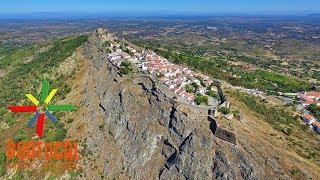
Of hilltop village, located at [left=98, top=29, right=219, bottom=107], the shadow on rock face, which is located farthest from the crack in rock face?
hilltop village, located at [left=98, top=29, right=219, bottom=107]

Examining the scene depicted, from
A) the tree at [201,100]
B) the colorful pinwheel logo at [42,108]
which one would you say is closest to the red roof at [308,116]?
the tree at [201,100]

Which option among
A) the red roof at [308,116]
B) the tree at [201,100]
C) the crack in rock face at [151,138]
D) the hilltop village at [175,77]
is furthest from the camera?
the red roof at [308,116]

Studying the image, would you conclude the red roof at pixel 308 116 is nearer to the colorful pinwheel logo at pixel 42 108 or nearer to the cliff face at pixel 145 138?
the cliff face at pixel 145 138

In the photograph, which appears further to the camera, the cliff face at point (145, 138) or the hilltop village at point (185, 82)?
the hilltop village at point (185, 82)

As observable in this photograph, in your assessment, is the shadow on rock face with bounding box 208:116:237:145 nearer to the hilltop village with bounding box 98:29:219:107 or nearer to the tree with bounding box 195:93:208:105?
the tree with bounding box 195:93:208:105

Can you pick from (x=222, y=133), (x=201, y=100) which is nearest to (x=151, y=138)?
(x=201, y=100)

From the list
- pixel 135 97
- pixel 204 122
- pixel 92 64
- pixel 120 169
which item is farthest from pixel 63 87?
pixel 204 122

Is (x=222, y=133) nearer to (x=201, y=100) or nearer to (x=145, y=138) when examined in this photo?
(x=201, y=100)
